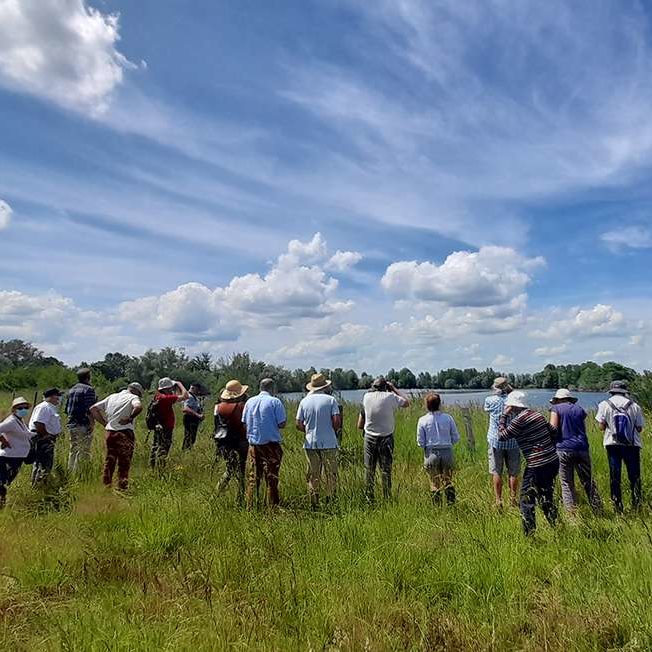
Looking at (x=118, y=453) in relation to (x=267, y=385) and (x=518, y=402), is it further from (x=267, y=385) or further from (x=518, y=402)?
(x=518, y=402)

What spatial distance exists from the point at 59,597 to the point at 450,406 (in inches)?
530

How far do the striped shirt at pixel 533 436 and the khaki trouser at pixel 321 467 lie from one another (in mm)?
2346

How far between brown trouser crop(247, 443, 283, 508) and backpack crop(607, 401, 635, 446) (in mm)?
4250

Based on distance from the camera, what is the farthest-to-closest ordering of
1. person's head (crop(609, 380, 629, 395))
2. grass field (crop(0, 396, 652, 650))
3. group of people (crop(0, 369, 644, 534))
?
person's head (crop(609, 380, 629, 395)), group of people (crop(0, 369, 644, 534)), grass field (crop(0, 396, 652, 650))

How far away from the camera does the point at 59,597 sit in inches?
165

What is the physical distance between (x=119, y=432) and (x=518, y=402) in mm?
5468

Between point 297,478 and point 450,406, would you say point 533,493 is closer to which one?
point 297,478

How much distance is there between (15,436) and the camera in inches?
287

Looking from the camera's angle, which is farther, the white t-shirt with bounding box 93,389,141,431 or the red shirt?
the red shirt

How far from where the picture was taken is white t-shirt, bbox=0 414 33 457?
7.20 metres

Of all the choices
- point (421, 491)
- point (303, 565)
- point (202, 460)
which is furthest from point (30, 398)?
point (303, 565)

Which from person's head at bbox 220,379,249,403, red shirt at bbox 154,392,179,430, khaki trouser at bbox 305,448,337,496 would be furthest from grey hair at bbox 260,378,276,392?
red shirt at bbox 154,392,179,430

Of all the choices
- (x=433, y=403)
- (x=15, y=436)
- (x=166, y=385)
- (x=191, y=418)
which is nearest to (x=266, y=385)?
(x=433, y=403)

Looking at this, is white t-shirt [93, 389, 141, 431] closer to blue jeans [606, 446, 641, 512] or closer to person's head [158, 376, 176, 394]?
person's head [158, 376, 176, 394]
